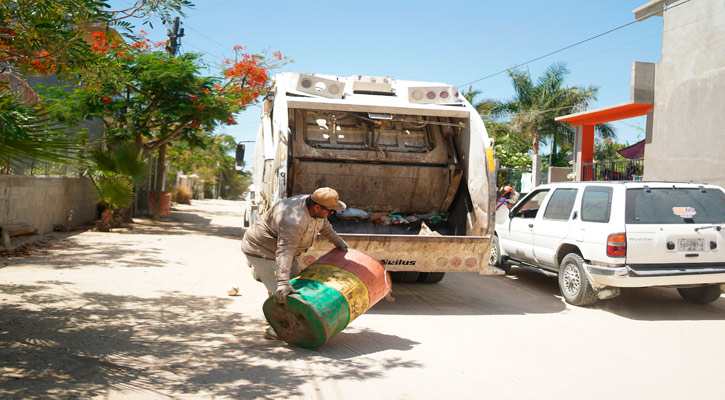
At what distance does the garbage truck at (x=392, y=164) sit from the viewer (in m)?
7.13

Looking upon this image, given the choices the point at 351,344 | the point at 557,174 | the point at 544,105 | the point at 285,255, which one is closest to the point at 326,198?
the point at 285,255

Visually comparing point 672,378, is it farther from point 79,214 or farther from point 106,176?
point 79,214

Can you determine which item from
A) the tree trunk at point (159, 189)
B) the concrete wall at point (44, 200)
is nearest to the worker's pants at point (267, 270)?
the concrete wall at point (44, 200)

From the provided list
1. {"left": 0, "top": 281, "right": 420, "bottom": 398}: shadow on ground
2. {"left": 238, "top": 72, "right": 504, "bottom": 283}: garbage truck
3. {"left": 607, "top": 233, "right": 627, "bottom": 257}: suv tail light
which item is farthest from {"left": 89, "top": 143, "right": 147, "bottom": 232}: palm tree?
{"left": 607, "top": 233, "right": 627, "bottom": 257}: suv tail light

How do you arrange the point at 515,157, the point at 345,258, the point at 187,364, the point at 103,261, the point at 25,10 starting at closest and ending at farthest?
1. the point at 187,364
2. the point at 25,10
3. the point at 345,258
4. the point at 103,261
5. the point at 515,157

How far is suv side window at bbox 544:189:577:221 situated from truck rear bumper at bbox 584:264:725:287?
3.81ft

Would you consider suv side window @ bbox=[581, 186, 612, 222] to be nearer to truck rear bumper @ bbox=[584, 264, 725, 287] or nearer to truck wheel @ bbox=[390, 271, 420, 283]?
truck rear bumper @ bbox=[584, 264, 725, 287]

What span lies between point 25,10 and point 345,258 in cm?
337

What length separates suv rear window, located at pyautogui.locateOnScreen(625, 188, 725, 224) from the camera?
6.88 meters

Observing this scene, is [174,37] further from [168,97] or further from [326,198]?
[326,198]

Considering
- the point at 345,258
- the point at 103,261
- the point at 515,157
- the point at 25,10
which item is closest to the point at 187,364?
the point at 345,258

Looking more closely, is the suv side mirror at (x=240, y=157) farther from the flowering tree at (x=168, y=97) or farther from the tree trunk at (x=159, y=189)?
the tree trunk at (x=159, y=189)

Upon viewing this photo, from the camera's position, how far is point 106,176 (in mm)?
13859

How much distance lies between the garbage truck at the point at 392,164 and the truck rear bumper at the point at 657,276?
4.29ft
